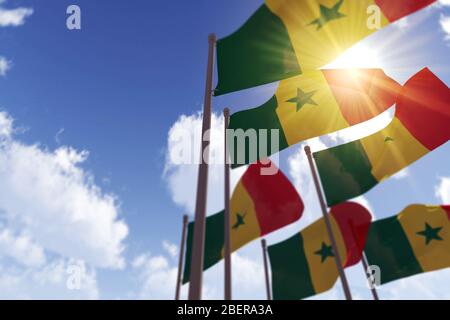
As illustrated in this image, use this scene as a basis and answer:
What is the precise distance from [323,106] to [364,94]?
53.0 inches

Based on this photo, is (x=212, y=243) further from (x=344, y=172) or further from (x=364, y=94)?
(x=364, y=94)

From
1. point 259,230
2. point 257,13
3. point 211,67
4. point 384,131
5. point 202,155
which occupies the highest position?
point 257,13

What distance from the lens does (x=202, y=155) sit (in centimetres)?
507

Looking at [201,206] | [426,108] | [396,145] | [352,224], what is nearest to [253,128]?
[396,145]

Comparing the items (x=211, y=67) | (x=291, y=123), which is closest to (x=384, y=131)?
(x=291, y=123)

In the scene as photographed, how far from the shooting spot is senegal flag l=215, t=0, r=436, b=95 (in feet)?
23.3

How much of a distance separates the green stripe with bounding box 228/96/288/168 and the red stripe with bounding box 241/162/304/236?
277 centimetres

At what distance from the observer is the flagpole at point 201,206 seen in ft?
13.1

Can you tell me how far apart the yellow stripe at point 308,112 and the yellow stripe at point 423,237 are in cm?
556

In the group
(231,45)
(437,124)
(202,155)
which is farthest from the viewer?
(437,124)

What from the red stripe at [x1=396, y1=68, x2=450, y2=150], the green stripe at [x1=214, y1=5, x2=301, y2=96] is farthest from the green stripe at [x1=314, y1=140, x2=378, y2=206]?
the green stripe at [x1=214, y1=5, x2=301, y2=96]

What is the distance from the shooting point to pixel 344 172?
10742mm
